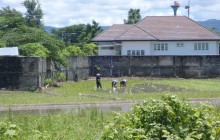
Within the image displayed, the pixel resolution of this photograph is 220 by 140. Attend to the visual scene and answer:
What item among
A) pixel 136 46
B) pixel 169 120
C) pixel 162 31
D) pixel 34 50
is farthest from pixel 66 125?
pixel 162 31

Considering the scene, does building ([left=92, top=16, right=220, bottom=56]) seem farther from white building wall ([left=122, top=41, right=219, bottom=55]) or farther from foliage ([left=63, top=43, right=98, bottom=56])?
foliage ([left=63, top=43, right=98, bottom=56])

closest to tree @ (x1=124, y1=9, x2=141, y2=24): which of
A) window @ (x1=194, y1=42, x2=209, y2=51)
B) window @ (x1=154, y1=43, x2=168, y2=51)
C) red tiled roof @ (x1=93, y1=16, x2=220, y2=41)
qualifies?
red tiled roof @ (x1=93, y1=16, x2=220, y2=41)

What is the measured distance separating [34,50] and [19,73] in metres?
4.59

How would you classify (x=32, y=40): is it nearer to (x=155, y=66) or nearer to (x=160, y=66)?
(x=155, y=66)

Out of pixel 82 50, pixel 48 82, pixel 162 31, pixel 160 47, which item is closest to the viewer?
pixel 48 82

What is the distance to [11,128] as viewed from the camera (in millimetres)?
7316

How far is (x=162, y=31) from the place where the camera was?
221 ft

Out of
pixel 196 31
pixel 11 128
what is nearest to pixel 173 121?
pixel 11 128

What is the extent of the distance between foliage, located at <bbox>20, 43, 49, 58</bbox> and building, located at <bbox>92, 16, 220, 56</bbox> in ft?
84.1

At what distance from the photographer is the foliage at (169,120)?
8.22 meters

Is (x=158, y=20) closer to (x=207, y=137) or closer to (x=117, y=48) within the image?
(x=117, y=48)

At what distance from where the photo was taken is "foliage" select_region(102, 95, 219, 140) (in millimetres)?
8219

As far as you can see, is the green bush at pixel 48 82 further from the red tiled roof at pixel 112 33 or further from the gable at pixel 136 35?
the red tiled roof at pixel 112 33

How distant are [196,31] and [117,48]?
36.7 ft
